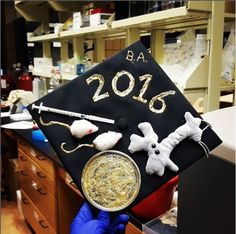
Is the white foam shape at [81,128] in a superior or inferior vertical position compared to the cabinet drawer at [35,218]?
superior

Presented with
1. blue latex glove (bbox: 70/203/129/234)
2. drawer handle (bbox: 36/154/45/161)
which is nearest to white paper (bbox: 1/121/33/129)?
drawer handle (bbox: 36/154/45/161)

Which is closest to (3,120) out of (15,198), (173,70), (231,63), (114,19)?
(15,198)

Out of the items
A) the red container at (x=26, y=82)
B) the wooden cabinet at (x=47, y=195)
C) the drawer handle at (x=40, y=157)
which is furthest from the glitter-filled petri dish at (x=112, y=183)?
the red container at (x=26, y=82)

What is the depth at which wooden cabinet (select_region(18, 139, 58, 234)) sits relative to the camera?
1930 mm

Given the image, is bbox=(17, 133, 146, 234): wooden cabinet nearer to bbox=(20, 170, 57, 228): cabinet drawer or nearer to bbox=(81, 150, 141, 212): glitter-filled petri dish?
bbox=(20, 170, 57, 228): cabinet drawer

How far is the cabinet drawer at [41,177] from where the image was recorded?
1907 millimetres

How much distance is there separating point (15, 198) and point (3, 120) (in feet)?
2.77

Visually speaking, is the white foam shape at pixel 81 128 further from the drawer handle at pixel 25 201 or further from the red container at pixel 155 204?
the drawer handle at pixel 25 201

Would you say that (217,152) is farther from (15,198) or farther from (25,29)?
(25,29)

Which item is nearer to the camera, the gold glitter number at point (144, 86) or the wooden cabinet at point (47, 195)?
the gold glitter number at point (144, 86)

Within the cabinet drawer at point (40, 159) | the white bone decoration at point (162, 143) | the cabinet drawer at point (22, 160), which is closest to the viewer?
the white bone decoration at point (162, 143)

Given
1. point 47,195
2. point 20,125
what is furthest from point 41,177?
point 20,125

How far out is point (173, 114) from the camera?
2.27 ft

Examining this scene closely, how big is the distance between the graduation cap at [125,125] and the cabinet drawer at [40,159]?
119cm
